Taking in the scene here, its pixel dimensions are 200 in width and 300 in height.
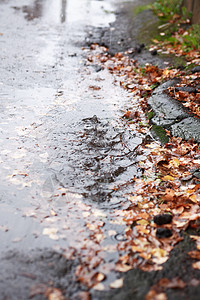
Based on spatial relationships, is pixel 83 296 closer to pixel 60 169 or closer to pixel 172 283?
pixel 172 283

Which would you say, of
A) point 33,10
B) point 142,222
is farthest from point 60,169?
point 33,10

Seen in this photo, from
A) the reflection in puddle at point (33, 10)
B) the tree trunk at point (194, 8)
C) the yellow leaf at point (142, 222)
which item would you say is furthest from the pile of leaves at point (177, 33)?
the yellow leaf at point (142, 222)

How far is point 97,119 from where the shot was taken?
5055mm

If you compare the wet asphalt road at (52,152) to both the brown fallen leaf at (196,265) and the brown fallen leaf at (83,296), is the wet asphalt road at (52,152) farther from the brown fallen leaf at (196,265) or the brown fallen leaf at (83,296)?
the brown fallen leaf at (196,265)

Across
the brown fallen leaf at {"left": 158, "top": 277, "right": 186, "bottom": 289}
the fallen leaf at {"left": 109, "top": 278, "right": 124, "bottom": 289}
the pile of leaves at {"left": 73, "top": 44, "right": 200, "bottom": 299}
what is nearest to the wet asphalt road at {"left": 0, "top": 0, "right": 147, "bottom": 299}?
the pile of leaves at {"left": 73, "top": 44, "right": 200, "bottom": 299}

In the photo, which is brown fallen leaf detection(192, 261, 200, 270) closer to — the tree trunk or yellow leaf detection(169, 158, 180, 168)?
yellow leaf detection(169, 158, 180, 168)

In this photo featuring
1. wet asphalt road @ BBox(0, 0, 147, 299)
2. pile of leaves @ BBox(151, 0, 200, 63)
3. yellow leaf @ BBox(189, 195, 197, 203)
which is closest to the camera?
wet asphalt road @ BBox(0, 0, 147, 299)

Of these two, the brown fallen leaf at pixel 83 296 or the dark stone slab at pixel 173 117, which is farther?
the dark stone slab at pixel 173 117

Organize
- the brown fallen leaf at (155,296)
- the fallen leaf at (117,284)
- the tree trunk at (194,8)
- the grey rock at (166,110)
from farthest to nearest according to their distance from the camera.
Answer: the tree trunk at (194,8)
the grey rock at (166,110)
the fallen leaf at (117,284)
the brown fallen leaf at (155,296)

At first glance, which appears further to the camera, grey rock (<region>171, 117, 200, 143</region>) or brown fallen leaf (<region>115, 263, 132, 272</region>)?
grey rock (<region>171, 117, 200, 143</region>)

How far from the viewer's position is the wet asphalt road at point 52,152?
2803 millimetres

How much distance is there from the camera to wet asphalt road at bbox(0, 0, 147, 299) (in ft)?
9.20

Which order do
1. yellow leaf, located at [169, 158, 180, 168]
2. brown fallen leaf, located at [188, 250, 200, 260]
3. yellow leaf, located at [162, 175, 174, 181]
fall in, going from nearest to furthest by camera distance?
brown fallen leaf, located at [188, 250, 200, 260]
yellow leaf, located at [162, 175, 174, 181]
yellow leaf, located at [169, 158, 180, 168]

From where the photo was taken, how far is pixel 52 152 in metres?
4.12
